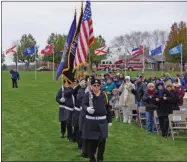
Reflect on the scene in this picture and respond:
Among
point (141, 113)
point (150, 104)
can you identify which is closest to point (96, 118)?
point (150, 104)

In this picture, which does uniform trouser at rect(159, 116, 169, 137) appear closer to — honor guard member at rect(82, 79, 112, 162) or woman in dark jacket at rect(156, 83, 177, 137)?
woman in dark jacket at rect(156, 83, 177, 137)

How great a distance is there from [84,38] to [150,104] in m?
4.53

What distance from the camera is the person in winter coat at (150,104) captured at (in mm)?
13477

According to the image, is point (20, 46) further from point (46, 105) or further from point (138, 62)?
point (46, 105)

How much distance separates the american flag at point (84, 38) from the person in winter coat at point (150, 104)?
3966mm

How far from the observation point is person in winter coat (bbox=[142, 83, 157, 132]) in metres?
13.5

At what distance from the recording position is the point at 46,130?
46.2 ft

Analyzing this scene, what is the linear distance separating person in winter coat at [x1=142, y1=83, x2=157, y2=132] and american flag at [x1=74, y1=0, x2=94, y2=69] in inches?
156

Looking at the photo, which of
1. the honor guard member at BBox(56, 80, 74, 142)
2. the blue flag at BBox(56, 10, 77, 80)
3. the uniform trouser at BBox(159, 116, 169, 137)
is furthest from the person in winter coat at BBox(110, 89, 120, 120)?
the blue flag at BBox(56, 10, 77, 80)

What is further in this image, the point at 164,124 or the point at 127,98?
the point at 127,98

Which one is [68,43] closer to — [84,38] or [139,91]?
[84,38]

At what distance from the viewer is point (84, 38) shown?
401 inches

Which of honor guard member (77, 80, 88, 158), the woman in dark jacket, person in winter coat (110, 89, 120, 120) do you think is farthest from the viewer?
person in winter coat (110, 89, 120, 120)

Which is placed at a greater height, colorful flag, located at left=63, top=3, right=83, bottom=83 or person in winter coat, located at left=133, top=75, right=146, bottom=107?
colorful flag, located at left=63, top=3, right=83, bottom=83
